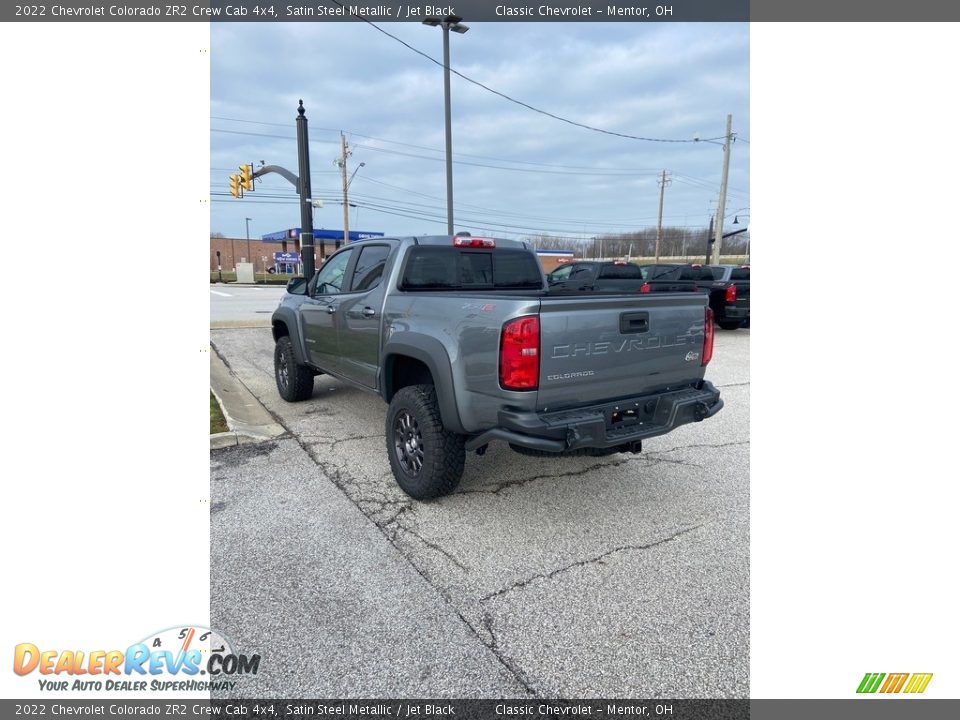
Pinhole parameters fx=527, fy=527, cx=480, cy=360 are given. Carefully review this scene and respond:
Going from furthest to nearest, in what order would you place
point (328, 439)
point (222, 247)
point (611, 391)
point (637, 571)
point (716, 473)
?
1. point (222, 247)
2. point (328, 439)
3. point (716, 473)
4. point (611, 391)
5. point (637, 571)

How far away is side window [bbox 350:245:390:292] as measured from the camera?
15.2ft

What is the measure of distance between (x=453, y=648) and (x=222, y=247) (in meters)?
81.1

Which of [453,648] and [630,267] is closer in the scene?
[453,648]

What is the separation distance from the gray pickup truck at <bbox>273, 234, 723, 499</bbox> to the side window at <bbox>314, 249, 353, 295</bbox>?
0.51 meters

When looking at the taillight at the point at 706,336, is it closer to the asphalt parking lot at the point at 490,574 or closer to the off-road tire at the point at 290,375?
the asphalt parking lot at the point at 490,574

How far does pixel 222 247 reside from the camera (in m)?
73.2

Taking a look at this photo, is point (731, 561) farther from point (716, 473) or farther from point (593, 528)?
point (716, 473)

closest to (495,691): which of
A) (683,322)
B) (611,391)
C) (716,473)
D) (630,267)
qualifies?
(611,391)

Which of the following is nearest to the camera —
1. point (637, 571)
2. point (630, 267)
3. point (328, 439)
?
point (637, 571)

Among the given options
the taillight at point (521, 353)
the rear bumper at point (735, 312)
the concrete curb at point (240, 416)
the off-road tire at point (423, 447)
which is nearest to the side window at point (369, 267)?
the off-road tire at point (423, 447)
